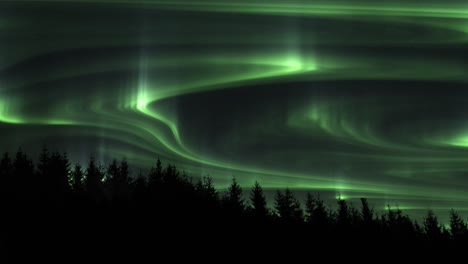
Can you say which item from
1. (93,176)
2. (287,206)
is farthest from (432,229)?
(93,176)

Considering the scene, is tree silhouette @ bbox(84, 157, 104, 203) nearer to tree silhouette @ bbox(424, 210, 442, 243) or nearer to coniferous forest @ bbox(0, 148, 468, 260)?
coniferous forest @ bbox(0, 148, 468, 260)

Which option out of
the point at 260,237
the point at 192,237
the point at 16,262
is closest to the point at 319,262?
the point at 260,237

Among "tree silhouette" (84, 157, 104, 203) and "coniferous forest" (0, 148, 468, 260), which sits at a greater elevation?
"tree silhouette" (84, 157, 104, 203)

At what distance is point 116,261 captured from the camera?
27.7 m

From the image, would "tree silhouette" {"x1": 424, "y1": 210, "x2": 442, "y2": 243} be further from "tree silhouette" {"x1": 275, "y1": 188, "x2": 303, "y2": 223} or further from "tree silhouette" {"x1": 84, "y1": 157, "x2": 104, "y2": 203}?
"tree silhouette" {"x1": 84, "y1": 157, "x2": 104, "y2": 203}

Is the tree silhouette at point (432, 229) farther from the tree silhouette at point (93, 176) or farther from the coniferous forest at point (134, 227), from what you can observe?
the tree silhouette at point (93, 176)

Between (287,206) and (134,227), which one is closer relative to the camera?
(134,227)

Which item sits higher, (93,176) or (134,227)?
(93,176)

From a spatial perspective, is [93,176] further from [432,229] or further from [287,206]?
[432,229]

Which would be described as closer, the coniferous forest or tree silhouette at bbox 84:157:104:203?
the coniferous forest

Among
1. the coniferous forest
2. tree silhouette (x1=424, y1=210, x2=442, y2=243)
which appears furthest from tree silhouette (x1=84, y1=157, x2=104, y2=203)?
tree silhouette (x1=424, y1=210, x2=442, y2=243)

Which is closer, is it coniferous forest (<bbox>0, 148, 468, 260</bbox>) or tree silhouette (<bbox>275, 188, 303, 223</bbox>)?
coniferous forest (<bbox>0, 148, 468, 260</bbox>)

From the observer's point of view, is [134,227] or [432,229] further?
[432,229]

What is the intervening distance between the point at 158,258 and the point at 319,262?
2065 cm
